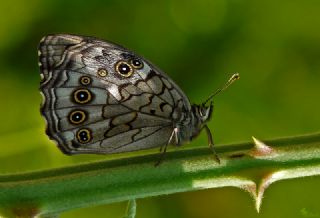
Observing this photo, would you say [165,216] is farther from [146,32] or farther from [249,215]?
[146,32]

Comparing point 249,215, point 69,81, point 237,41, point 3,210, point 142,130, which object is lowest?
point 249,215

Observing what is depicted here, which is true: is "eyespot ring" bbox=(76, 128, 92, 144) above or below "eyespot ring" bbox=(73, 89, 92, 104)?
below

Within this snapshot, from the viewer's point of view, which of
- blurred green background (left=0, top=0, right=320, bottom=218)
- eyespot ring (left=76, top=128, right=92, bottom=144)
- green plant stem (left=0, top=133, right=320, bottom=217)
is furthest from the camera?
blurred green background (left=0, top=0, right=320, bottom=218)

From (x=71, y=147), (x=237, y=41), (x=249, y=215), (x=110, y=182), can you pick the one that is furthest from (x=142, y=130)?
(x=237, y=41)

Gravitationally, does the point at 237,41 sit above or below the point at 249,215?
above

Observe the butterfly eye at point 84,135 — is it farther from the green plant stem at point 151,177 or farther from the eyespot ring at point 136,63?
the green plant stem at point 151,177

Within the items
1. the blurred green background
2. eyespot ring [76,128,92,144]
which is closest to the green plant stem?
eyespot ring [76,128,92,144]

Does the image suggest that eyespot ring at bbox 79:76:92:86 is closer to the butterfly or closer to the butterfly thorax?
the butterfly

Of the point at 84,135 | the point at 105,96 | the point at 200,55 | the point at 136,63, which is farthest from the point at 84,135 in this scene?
the point at 200,55
